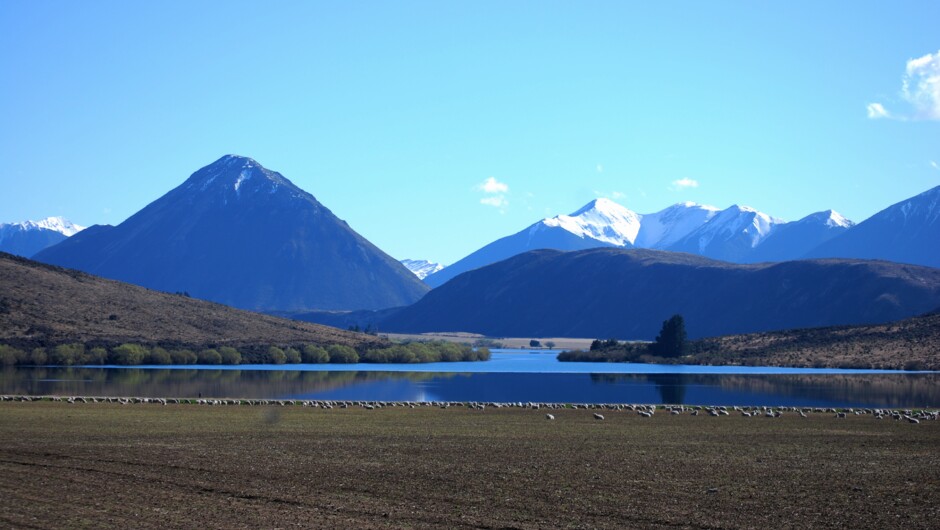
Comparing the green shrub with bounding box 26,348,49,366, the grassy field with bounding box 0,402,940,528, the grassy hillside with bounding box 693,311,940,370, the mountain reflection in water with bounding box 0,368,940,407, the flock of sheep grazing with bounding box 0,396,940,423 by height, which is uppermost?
the grassy hillside with bounding box 693,311,940,370

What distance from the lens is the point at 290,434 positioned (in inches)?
1642

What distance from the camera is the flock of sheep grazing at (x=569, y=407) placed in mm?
57844

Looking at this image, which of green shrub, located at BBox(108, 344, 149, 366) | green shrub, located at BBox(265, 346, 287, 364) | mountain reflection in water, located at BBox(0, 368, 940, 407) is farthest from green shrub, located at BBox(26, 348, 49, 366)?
green shrub, located at BBox(265, 346, 287, 364)

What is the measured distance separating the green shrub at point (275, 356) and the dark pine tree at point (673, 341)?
54618mm

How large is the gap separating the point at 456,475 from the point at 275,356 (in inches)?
4638

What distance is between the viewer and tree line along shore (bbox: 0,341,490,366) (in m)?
121

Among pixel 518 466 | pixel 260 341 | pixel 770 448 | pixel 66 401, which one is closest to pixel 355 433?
pixel 518 466

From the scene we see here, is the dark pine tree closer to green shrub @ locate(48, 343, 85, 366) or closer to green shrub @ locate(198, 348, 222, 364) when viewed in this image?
green shrub @ locate(198, 348, 222, 364)

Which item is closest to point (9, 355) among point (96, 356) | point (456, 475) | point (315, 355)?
point (96, 356)

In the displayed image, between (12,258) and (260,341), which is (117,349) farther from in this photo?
(12,258)

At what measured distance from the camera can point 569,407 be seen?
64.2 metres

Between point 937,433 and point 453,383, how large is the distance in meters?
56.3

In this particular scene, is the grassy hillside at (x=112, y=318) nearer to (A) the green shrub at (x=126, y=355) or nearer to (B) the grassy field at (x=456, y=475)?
(A) the green shrub at (x=126, y=355)

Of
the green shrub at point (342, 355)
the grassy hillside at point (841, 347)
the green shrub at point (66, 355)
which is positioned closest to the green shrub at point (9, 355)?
the green shrub at point (66, 355)
